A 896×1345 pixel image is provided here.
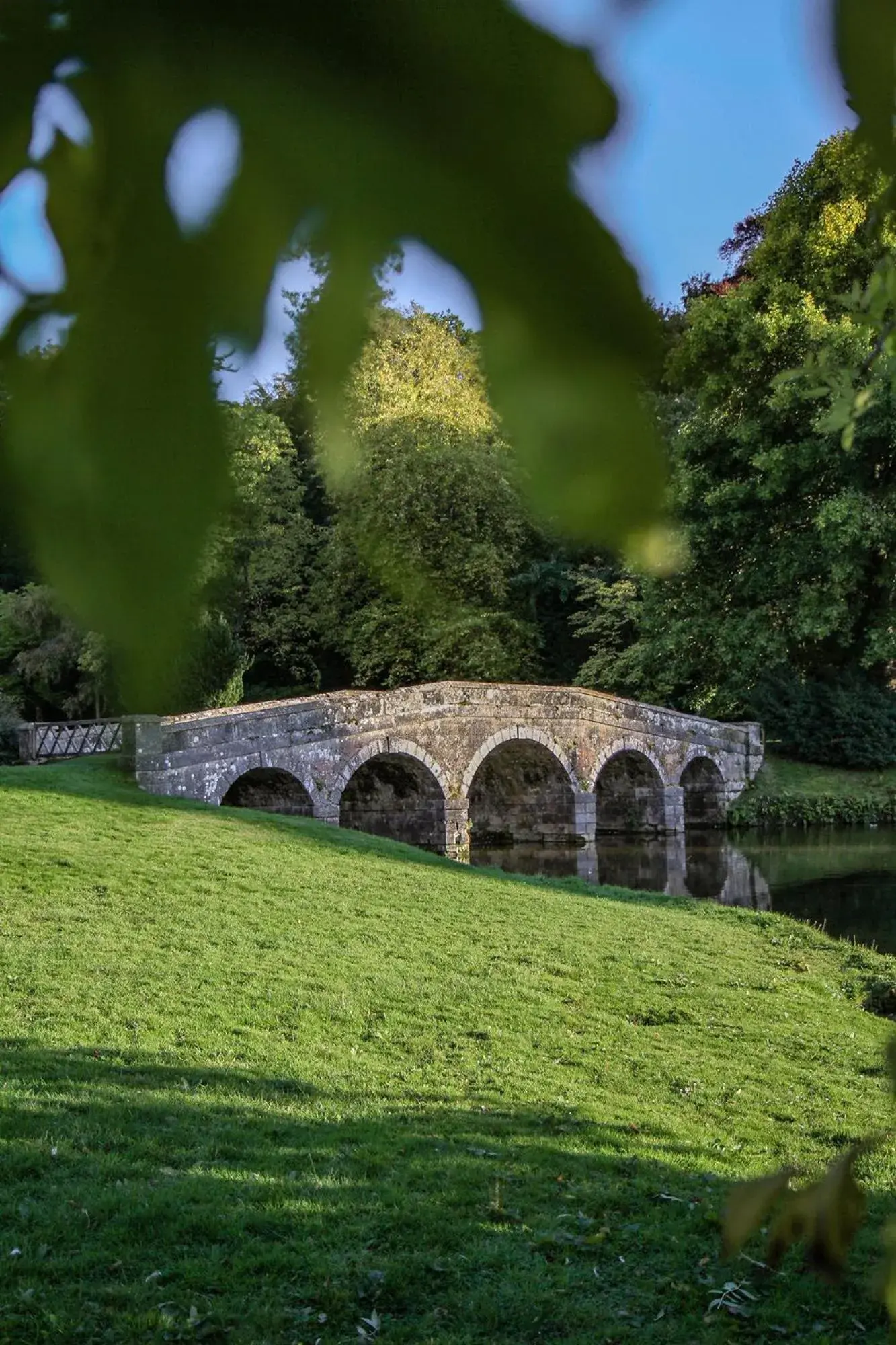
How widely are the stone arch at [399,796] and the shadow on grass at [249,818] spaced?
20.5 ft

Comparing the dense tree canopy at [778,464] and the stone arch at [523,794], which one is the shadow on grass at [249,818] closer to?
the stone arch at [523,794]

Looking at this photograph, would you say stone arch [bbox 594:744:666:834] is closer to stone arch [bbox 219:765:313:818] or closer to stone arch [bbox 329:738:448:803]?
stone arch [bbox 329:738:448:803]

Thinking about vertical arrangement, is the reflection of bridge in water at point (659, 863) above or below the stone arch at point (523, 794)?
below

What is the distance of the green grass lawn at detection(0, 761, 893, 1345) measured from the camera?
365 centimetres

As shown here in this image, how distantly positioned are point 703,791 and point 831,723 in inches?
127

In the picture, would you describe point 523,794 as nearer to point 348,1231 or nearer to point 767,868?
point 767,868

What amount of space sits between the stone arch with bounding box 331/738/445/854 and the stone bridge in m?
0.03

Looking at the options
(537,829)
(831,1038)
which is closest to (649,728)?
(537,829)

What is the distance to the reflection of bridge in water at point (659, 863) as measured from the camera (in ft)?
57.2

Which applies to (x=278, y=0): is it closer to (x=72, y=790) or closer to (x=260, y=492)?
(x=260, y=492)

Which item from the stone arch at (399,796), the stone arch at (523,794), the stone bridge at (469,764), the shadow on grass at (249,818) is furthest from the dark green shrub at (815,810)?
the shadow on grass at (249,818)

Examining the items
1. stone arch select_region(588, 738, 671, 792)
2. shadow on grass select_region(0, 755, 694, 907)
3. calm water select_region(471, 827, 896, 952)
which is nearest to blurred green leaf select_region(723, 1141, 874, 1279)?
calm water select_region(471, 827, 896, 952)

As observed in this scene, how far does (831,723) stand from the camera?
2725cm

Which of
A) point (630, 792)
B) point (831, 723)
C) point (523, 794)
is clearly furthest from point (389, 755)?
point (831, 723)
